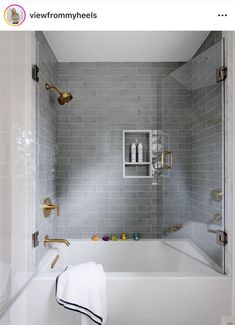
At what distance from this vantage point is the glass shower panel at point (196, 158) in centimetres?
152

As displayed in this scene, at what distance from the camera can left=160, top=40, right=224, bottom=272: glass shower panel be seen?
1.52 meters

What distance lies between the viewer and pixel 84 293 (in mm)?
1319

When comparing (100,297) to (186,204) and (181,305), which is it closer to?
(181,305)

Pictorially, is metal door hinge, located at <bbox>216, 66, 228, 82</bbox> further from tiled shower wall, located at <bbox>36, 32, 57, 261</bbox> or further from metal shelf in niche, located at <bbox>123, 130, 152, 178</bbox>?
tiled shower wall, located at <bbox>36, 32, 57, 261</bbox>

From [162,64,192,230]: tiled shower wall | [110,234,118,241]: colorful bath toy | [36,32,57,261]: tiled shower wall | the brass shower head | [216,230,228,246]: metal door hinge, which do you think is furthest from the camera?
[110,234,118,241]: colorful bath toy

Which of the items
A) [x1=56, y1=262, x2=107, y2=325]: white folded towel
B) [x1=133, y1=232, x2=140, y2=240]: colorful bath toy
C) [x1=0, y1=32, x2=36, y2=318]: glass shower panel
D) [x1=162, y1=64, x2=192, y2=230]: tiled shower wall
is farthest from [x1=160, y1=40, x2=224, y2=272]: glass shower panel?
[x1=0, y1=32, x2=36, y2=318]: glass shower panel

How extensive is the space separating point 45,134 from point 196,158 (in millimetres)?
1179

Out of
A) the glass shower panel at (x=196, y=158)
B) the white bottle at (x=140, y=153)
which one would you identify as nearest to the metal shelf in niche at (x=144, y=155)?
the white bottle at (x=140, y=153)

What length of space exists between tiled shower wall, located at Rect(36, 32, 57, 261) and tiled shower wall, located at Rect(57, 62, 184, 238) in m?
0.16

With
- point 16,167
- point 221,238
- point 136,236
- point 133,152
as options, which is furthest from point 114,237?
point 16,167

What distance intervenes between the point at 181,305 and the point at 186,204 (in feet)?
2.26

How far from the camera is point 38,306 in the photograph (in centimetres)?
138

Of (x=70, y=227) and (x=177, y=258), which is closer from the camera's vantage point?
(x=177, y=258)
